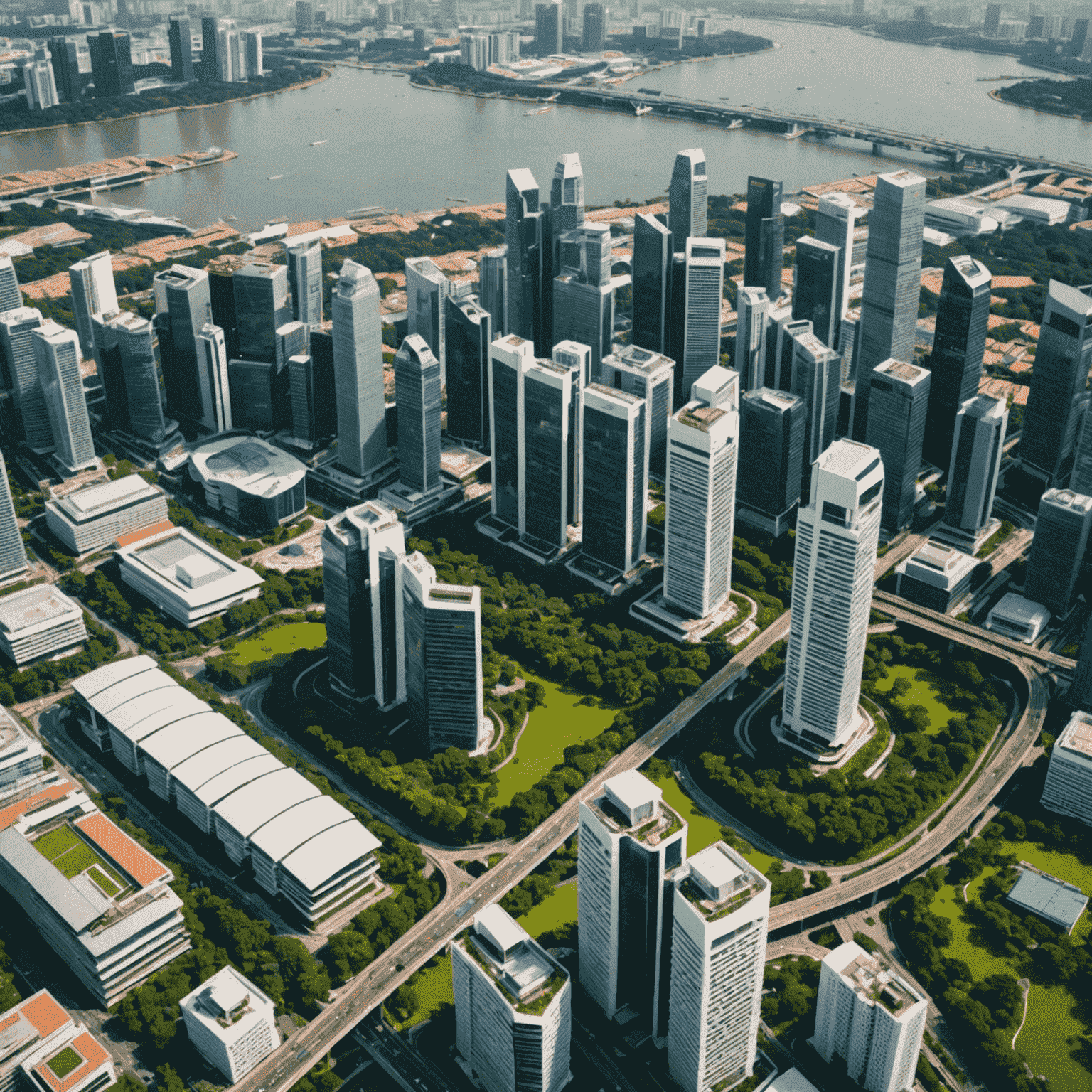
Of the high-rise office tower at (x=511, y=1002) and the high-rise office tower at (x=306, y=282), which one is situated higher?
the high-rise office tower at (x=306, y=282)

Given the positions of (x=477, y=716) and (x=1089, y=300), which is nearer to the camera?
(x=477, y=716)

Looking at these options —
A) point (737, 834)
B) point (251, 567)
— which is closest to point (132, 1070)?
point (737, 834)

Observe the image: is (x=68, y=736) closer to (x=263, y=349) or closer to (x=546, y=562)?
(x=546, y=562)

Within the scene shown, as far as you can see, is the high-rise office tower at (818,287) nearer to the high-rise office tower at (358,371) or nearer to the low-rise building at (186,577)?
the high-rise office tower at (358,371)

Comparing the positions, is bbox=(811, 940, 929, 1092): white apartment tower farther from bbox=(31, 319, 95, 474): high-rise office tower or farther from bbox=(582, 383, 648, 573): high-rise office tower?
bbox=(31, 319, 95, 474): high-rise office tower

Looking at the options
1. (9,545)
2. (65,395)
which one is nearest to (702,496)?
(9,545)

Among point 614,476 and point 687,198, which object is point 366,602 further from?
point 687,198

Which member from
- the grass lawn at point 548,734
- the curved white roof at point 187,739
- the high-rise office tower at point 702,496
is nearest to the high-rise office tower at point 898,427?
the high-rise office tower at point 702,496
